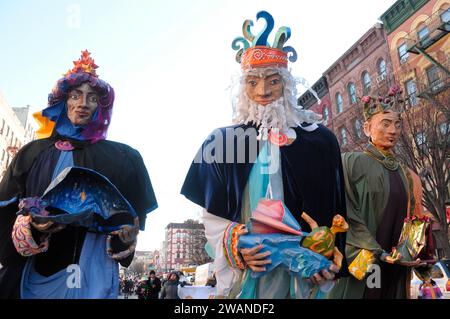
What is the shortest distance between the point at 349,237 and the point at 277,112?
1.47 metres

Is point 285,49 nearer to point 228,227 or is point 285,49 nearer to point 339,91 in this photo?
A: point 228,227

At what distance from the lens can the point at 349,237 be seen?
3605 millimetres

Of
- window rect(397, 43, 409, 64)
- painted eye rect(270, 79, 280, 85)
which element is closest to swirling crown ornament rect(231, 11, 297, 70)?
painted eye rect(270, 79, 280, 85)

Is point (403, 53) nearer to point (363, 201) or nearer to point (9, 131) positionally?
point (363, 201)

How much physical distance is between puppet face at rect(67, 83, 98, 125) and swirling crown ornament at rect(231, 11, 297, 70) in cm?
123

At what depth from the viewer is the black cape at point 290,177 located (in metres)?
2.68

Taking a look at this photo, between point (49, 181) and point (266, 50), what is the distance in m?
1.90

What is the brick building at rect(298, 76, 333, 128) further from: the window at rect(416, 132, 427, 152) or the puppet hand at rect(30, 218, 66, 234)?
the puppet hand at rect(30, 218, 66, 234)

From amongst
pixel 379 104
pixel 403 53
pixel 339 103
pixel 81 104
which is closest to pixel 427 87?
pixel 403 53

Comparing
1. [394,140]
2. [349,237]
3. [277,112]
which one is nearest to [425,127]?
[394,140]

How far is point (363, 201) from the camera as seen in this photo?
3.81 metres

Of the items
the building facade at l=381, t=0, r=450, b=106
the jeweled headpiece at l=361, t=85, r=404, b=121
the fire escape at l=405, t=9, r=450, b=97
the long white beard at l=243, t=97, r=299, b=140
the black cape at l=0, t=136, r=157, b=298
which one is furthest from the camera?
the building facade at l=381, t=0, r=450, b=106

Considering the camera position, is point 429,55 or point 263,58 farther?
point 429,55

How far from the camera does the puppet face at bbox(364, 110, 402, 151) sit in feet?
13.5
